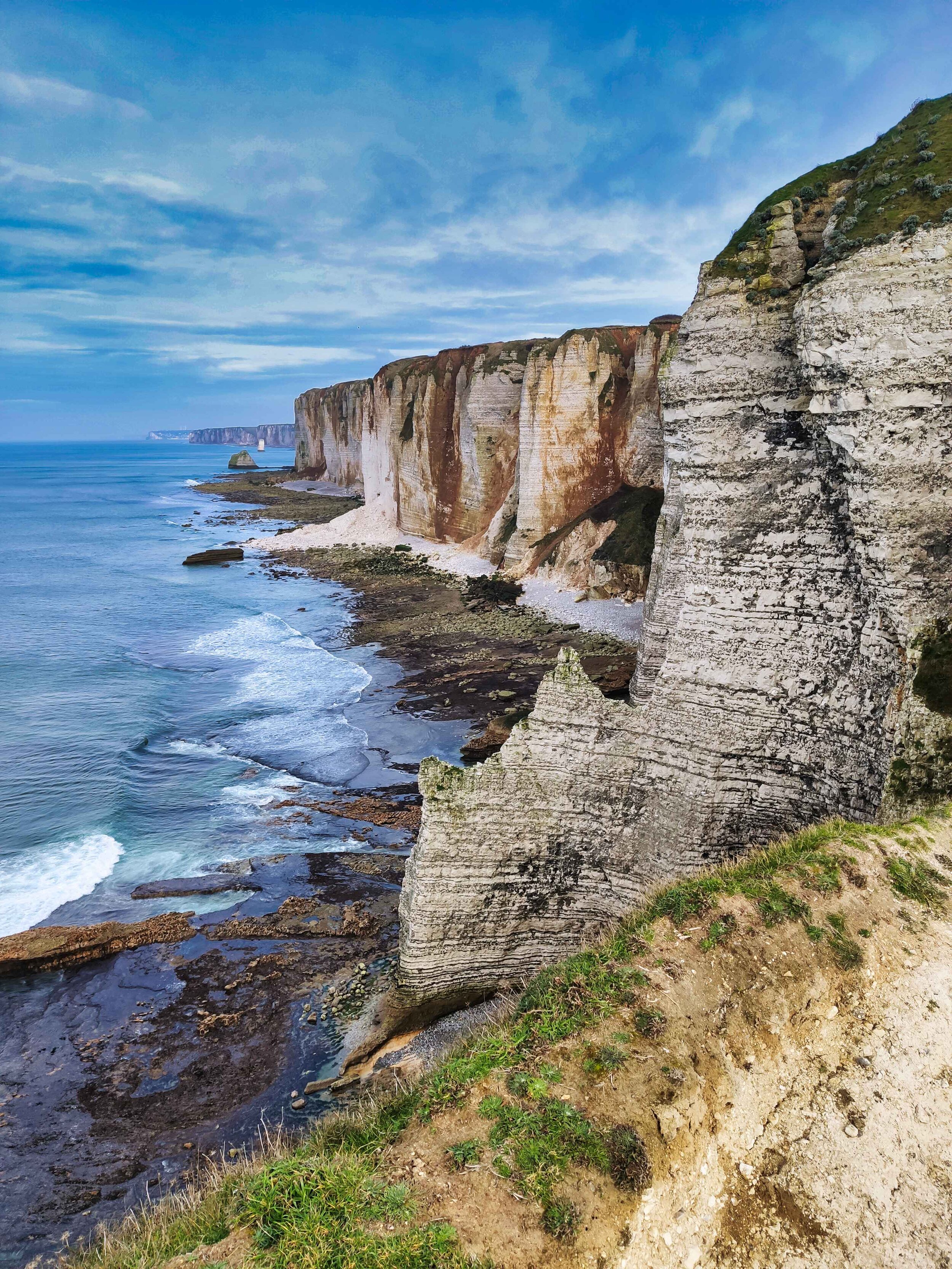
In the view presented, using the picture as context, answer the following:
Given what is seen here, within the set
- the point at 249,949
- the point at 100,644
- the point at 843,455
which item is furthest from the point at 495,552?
the point at 843,455

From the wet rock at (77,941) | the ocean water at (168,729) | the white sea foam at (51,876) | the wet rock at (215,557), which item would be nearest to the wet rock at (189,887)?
the ocean water at (168,729)

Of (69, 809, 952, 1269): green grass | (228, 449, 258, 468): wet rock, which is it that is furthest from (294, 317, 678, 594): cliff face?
(228, 449, 258, 468): wet rock

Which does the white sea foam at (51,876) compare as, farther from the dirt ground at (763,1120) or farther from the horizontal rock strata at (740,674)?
the dirt ground at (763,1120)

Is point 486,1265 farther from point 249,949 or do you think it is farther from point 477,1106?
point 249,949

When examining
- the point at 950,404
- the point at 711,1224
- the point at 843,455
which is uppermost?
the point at 950,404

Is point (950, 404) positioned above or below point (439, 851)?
above

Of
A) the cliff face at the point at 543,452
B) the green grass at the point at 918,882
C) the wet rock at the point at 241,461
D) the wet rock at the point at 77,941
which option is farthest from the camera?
the wet rock at the point at 241,461
